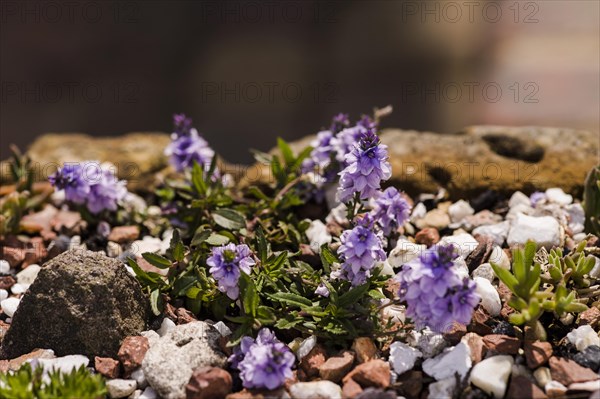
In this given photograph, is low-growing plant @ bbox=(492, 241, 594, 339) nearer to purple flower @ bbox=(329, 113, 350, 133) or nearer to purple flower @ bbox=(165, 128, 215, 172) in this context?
purple flower @ bbox=(329, 113, 350, 133)

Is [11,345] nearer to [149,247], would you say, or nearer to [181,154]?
[149,247]

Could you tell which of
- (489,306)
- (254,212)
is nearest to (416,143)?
(254,212)

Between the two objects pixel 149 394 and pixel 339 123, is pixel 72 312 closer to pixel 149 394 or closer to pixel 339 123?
pixel 149 394

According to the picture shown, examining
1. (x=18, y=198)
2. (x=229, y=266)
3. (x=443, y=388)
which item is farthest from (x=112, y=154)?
(x=443, y=388)

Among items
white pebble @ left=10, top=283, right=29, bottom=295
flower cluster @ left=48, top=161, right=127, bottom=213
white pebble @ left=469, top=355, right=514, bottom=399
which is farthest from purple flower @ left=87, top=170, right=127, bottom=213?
white pebble @ left=469, top=355, right=514, bottom=399

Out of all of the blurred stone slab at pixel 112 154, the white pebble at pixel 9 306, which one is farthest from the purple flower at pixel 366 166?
the blurred stone slab at pixel 112 154

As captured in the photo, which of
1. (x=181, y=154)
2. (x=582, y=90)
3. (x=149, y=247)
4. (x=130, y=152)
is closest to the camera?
(x=149, y=247)

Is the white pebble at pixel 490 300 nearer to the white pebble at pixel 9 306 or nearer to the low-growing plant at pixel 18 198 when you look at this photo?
the white pebble at pixel 9 306
